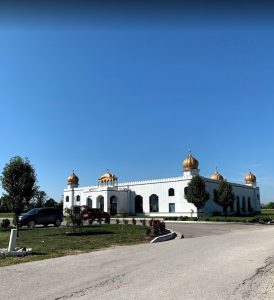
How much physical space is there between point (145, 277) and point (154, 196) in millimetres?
48971

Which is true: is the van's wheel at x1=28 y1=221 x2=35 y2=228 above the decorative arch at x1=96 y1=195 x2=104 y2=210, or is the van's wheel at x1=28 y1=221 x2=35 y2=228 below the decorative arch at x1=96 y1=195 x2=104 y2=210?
below

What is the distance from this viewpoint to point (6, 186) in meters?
24.4

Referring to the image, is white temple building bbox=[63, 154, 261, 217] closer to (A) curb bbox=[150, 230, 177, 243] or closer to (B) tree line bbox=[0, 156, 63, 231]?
(B) tree line bbox=[0, 156, 63, 231]

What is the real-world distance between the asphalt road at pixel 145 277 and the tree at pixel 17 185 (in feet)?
38.8

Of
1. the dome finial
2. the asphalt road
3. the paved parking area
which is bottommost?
the asphalt road

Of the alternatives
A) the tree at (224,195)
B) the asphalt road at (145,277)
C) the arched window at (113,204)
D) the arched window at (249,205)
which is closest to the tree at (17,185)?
the asphalt road at (145,277)

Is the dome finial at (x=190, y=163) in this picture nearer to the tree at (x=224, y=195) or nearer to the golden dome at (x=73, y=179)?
the tree at (x=224, y=195)

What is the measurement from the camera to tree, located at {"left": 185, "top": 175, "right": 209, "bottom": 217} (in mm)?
47781

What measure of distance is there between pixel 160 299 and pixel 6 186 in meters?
19.3

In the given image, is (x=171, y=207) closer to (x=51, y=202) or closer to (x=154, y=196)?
(x=154, y=196)

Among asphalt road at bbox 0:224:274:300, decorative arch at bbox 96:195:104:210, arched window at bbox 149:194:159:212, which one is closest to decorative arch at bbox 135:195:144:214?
arched window at bbox 149:194:159:212

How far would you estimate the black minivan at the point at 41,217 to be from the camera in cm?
3083

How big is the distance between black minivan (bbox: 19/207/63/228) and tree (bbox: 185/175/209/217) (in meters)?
20.0

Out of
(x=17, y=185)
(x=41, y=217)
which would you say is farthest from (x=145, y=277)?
(x=41, y=217)
